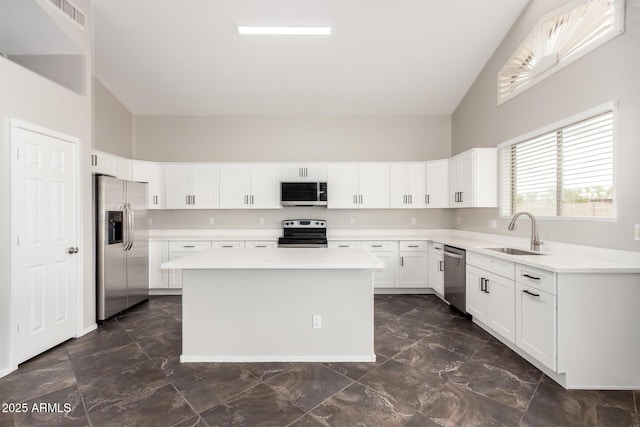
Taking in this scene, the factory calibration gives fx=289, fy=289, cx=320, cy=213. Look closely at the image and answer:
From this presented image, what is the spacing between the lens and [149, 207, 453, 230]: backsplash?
17.8 ft

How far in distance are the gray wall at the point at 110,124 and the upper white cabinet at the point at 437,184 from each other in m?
5.44

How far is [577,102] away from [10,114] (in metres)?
5.25

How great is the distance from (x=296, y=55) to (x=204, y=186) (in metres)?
2.67

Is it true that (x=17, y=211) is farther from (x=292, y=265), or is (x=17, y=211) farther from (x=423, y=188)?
(x=423, y=188)

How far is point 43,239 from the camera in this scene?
2867 millimetres

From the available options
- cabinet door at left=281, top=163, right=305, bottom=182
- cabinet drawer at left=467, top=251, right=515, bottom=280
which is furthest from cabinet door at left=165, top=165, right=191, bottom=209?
cabinet drawer at left=467, top=251, right=515, bottom=280

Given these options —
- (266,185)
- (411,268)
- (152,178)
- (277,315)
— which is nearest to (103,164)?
(152,178)

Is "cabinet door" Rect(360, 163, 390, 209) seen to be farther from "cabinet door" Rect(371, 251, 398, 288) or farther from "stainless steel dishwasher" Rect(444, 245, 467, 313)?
"stainless steel dishwasher" Rect(444, 245, 467, 313)

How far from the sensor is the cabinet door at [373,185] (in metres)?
5.16

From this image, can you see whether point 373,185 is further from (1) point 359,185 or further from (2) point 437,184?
(2) point 437,184

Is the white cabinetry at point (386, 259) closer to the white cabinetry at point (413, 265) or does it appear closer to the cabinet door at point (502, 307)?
the white cabinetry at point (413, 265)

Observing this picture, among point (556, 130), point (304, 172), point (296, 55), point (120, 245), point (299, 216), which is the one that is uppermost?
point (296, 55)

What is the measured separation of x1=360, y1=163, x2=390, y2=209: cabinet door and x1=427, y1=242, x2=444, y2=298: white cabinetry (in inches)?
45.0

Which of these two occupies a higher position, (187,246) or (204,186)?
(204,186)
